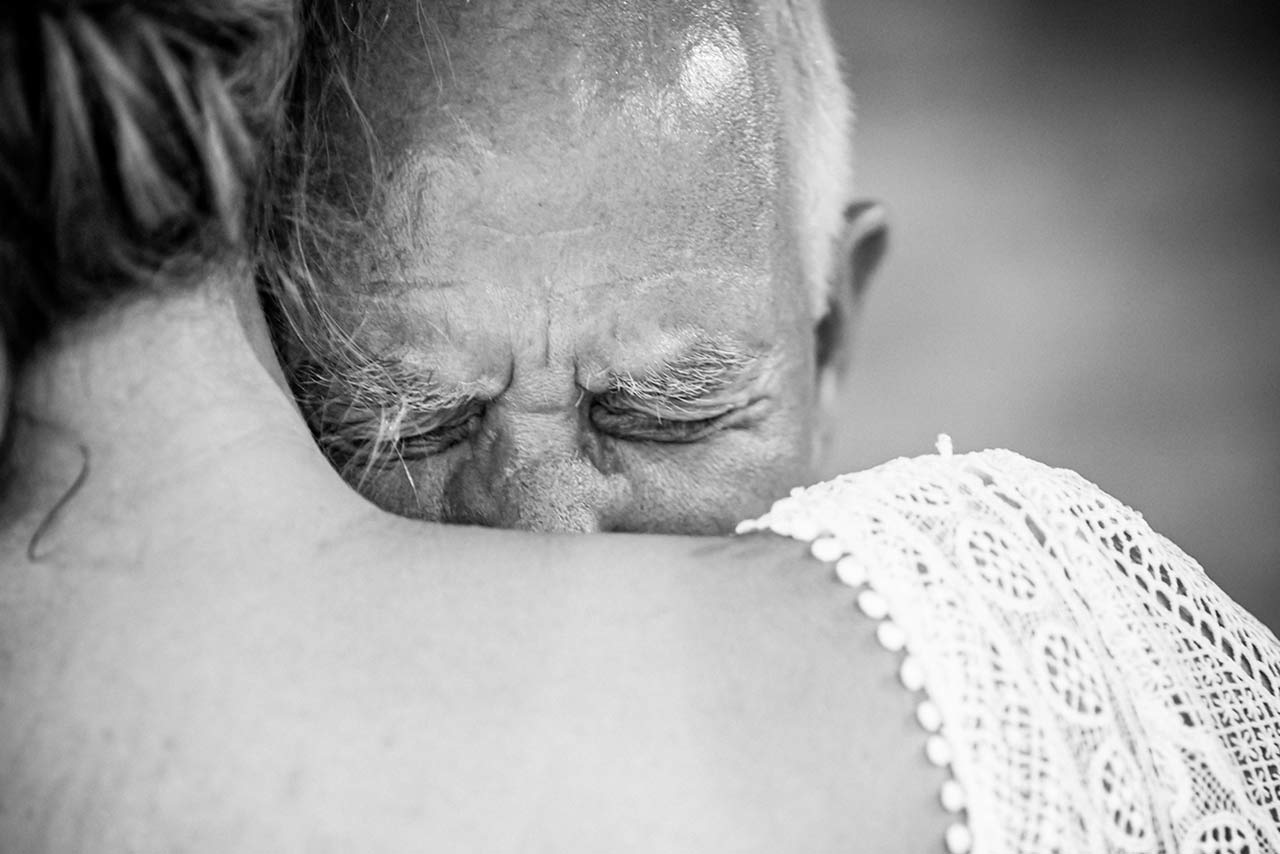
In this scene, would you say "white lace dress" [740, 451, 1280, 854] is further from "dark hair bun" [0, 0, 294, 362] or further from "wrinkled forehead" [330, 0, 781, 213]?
"wrinkled forehead" [330, 0, 781, 213]

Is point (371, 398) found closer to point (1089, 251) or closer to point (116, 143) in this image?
point (116, 143)

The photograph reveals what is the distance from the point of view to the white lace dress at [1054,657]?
2.41 feet

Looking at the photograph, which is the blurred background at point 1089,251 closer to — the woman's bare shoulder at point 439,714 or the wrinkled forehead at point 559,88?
the wrinkled forehead at point 559,88

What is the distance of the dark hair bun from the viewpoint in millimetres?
642

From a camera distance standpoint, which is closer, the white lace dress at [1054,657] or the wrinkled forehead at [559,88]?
the white lace dress at [1054,657]

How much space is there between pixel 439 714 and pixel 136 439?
24cm

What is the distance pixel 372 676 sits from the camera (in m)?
0.70

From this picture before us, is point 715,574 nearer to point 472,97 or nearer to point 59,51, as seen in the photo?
point 59,51

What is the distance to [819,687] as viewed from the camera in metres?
0.71

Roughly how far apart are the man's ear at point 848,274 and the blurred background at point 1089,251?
1.50m

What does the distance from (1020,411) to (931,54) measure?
3.43 feet

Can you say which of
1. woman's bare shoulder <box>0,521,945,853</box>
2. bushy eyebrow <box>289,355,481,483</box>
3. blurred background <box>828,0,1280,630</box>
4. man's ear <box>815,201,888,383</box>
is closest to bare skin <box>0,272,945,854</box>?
woman's bare shoulder <box>0,521,945,853</box>

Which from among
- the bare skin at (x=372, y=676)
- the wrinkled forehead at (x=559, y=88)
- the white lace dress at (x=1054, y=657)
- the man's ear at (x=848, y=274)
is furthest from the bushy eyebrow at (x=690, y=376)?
the bare skin at (x=372, y=676)

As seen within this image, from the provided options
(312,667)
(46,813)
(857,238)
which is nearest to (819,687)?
(312,667)
